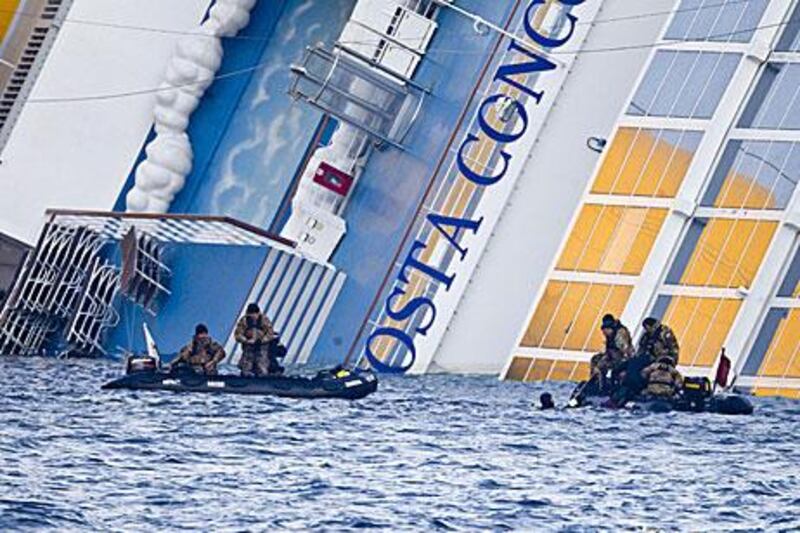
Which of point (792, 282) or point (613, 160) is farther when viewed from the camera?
point (613, 160)

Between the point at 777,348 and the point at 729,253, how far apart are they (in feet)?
5.61

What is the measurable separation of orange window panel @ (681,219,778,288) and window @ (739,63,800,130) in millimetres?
1621

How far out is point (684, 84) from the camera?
61625mm

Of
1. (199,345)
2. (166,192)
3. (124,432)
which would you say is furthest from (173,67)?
(124,432)

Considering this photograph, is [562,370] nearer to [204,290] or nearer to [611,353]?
[204,290]

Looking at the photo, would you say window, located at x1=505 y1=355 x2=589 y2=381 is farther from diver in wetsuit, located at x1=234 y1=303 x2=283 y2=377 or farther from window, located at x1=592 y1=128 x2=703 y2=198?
diver in wetsuit, located at x1=234 y1=303 x2=283 y2=377

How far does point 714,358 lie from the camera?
201 ft

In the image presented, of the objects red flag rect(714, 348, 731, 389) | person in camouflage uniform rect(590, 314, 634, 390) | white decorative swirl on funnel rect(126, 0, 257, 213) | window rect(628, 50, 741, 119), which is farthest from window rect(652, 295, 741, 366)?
white decorative swirl on funnel rect(126, 0, 257, 213)

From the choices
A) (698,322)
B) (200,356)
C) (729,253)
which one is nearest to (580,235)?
(698,322)

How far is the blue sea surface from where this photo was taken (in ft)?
131

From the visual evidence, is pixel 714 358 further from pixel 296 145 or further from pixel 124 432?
pixel 124 432

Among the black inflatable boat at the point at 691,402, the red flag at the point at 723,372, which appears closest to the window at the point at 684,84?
the red flag at the point at 723,372

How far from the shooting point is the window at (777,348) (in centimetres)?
6088

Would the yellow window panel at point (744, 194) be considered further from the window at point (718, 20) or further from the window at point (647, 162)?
the window at point (718, 20)
